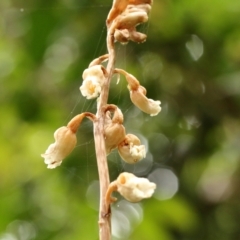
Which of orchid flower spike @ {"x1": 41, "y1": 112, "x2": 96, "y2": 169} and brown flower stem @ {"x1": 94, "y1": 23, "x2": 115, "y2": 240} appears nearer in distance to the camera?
brown flower stem @ {"x1": 94, "y1": 23, "x2": 115, "y2": 240}

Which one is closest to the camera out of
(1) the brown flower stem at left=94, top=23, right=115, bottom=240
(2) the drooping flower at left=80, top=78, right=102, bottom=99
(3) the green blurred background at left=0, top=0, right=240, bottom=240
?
(1) the brown flower stem at left=94, top=23, right=115, bottom=240

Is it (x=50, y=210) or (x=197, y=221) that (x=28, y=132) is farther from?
(x=197, y=221)

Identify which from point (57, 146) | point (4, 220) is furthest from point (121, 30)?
point (4, 220)

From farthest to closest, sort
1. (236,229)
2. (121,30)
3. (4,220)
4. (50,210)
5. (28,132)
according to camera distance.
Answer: (236,229), (28,132), (50,210), (4,220), (121,30)

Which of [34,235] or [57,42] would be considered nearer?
[34,235]

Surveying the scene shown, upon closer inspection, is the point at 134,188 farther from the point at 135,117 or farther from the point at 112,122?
the point at 135,117

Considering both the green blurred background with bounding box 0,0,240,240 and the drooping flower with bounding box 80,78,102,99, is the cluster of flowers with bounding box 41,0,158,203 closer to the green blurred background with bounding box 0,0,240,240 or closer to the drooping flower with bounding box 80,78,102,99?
the drooping flower with bounding box 80,78,102,99

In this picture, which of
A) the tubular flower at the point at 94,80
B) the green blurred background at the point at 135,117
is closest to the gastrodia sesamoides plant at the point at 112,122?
the tubular flower at the point at 94,80

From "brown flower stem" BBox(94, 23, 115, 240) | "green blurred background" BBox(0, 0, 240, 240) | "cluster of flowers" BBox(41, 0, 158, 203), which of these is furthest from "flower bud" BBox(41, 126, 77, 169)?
"green blurred background" BBox(0, 0, 240, 240)
